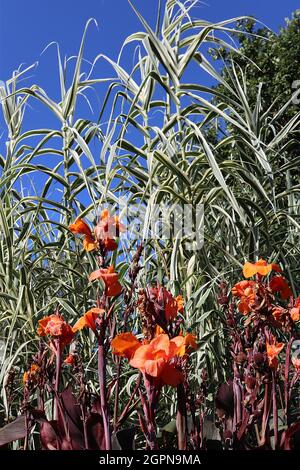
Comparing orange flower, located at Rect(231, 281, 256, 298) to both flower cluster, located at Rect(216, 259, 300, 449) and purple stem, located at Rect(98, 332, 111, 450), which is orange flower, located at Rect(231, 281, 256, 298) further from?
purple stem, located at Rect(98, 332, 111, 450)

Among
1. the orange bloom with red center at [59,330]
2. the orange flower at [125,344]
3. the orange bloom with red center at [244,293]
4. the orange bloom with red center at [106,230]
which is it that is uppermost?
the orange bloom with red center at [106,230]

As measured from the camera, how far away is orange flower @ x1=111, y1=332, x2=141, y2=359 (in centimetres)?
63

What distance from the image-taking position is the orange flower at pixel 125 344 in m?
0.63

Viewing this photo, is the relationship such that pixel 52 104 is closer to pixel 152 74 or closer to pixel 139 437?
pixel 152 74

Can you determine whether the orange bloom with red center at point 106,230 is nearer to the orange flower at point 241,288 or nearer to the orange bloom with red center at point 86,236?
the orange bloom with red center at point 86,236

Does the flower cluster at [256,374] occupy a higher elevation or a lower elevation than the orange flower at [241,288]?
lower

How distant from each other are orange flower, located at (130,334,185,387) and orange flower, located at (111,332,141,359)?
Answer: 0.04 meters

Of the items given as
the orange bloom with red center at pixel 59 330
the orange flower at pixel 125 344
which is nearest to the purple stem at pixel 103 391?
the orange flower at pixel 125 344

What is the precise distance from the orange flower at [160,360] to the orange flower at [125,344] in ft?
0.12

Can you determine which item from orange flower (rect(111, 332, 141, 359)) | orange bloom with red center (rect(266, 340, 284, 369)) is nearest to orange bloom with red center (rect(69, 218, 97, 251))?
orange flower (rect(111, 332, 141, 359))

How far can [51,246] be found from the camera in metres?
1.58

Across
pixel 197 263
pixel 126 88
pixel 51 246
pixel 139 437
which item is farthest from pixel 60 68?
pixel 139 437

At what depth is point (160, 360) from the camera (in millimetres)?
572
